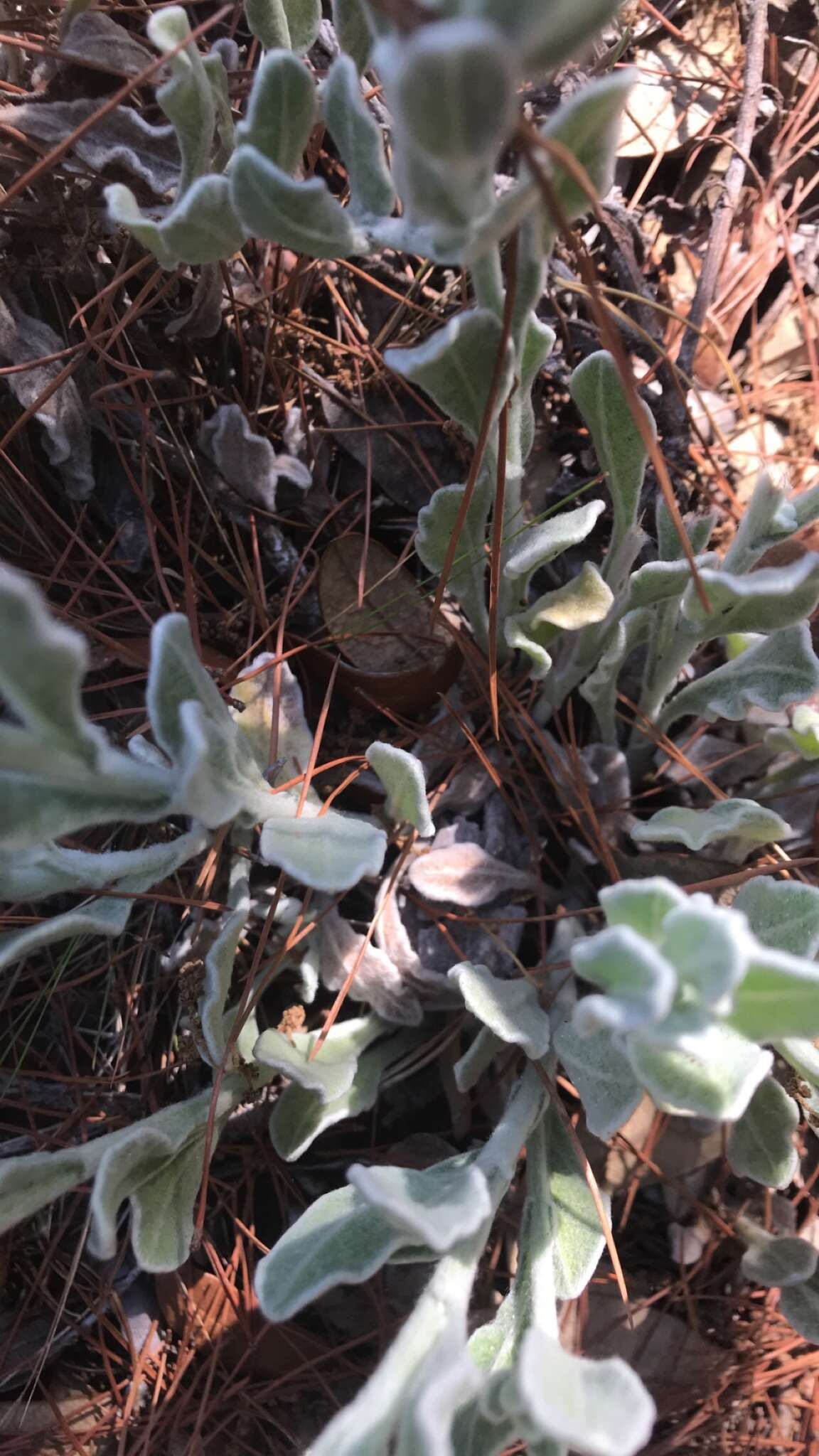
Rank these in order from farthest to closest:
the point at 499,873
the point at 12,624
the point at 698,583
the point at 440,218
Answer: the point at 499,873 < the point at 698,583 < the point at 440,218 < the point at 12,624

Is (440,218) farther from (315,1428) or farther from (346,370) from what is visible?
(315,1428)

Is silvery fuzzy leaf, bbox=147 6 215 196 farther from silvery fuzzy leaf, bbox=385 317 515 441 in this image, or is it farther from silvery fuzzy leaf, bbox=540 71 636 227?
silvery fuzzy leaf, bbox=540 71 636 227

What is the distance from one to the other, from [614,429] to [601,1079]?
2.92 ft

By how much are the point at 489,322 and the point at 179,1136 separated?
44.8 inches

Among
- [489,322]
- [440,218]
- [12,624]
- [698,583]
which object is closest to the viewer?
[12,624]

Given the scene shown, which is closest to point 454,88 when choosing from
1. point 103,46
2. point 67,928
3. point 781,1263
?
point 67,928

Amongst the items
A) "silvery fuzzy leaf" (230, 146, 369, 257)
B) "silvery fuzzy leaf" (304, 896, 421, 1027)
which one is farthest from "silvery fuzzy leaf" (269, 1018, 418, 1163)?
"silvery fuzzy leaf" (230, 146, 369, 257)

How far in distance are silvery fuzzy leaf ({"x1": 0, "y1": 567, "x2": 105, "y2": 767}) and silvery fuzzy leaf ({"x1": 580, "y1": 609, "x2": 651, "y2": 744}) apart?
847 mm

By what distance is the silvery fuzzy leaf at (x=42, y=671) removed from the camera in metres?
0.72

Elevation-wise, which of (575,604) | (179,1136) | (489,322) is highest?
(489,322)

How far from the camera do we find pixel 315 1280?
3.51 ft

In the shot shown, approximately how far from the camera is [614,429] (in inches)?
52.9

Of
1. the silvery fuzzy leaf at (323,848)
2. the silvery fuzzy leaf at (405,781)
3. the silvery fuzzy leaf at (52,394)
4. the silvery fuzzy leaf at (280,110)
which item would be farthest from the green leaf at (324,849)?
the silvery fuzzy leaf at (52,394)

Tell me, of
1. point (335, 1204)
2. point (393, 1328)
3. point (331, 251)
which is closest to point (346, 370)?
point (331, 251)
